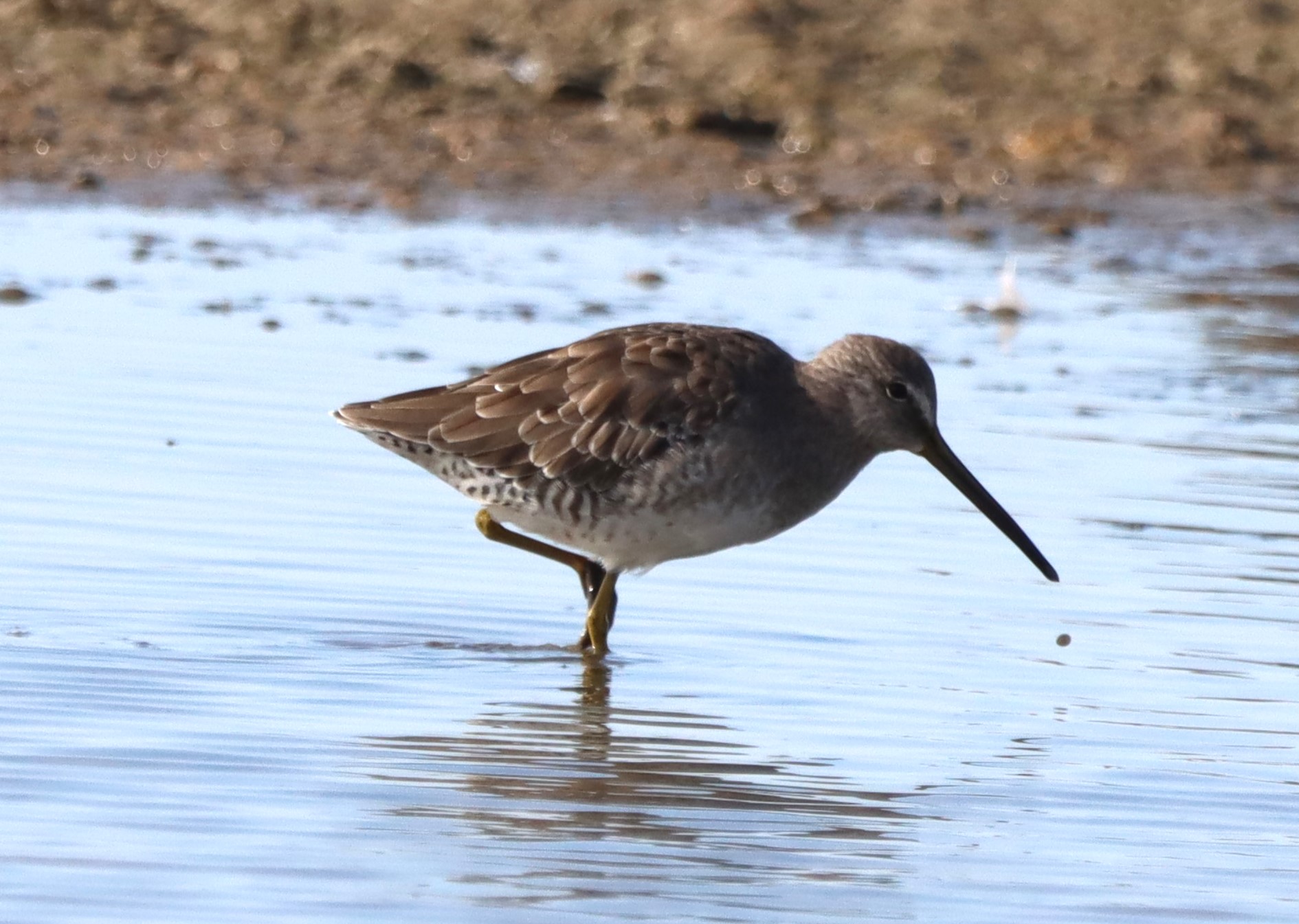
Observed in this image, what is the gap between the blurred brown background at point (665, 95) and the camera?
15.3 meters

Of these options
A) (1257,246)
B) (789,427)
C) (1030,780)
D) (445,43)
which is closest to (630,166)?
(445,43)

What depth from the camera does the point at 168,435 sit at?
8625 millimetres

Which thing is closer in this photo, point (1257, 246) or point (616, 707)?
point (616, 707)

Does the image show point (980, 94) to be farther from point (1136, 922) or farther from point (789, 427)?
point (1136, 922)

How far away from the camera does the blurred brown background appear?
50.3 ft

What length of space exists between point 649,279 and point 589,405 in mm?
5310

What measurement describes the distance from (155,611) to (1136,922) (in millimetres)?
2952

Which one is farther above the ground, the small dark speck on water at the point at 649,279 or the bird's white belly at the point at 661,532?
the small dark speck on water at the point at 649,279

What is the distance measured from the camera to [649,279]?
12227 mm

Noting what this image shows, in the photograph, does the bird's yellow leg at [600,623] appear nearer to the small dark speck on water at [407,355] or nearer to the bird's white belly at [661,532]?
the bird's white belly at [661,532]

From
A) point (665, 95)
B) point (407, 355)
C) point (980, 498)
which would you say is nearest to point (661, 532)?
point (980, 498)

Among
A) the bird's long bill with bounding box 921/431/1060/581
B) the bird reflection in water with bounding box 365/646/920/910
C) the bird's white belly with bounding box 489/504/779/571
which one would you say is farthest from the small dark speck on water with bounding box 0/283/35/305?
the bird reflection in water with bounding box 365/646/920/910

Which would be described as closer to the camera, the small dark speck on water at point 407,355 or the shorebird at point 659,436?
the shorebird at point 659,436

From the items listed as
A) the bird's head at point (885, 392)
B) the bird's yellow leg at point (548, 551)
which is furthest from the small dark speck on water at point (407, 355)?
the bird's head at point (885, 392)
